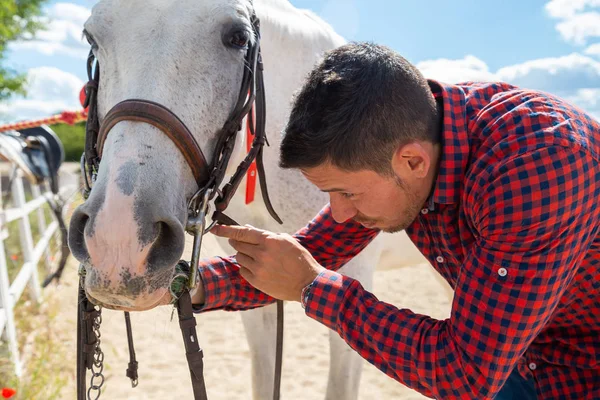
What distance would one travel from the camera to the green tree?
37.8 feet

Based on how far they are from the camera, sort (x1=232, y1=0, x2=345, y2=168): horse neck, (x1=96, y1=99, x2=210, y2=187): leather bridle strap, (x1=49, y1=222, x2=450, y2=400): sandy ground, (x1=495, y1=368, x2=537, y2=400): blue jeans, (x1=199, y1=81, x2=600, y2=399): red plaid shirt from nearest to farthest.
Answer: (x1=199, y1=81, x2=600, y2=399): red plaid shirt < (x1=96, y1=99, x2=210, y2=187): leather bridle strap < (x1=495, y1=368, x2=537, y2=400): blue jeans < (x1=232, y1=0, x2=345, y2=168): horse neck < (x1=49, y1=222, x2=450, y2=400): sandy ground

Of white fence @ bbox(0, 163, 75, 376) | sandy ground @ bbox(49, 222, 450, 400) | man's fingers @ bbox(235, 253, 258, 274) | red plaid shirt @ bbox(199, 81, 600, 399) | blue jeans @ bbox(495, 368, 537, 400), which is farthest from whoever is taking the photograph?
sandy ground @ bbox(49, 222, 450, 400)

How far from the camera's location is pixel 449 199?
1.42 m

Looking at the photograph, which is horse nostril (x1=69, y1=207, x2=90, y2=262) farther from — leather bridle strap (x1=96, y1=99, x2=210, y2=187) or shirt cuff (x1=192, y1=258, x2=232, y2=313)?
shirt cuff (x1=192, y1=258, x2=232, y2=313)

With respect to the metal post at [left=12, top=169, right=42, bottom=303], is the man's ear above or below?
above

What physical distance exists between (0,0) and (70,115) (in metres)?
8.25

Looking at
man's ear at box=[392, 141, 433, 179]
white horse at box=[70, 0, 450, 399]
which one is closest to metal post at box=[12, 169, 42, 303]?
white horse at box=[70, 0, 450, 399]

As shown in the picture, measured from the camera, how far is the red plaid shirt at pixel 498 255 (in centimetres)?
118

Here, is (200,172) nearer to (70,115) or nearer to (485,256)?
(485,256)

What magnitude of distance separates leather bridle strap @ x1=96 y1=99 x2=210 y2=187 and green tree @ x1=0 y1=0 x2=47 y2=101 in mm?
11682

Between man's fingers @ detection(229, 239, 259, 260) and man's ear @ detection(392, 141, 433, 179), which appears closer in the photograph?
man's ear @ detection(392, 141, 433, 179)

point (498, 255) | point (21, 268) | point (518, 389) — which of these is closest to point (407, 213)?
point (498, 255)

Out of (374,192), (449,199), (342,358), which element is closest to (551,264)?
(449,199)

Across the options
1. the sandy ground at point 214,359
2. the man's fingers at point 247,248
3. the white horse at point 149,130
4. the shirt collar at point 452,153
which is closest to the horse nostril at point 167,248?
the white horse at point 149,130
